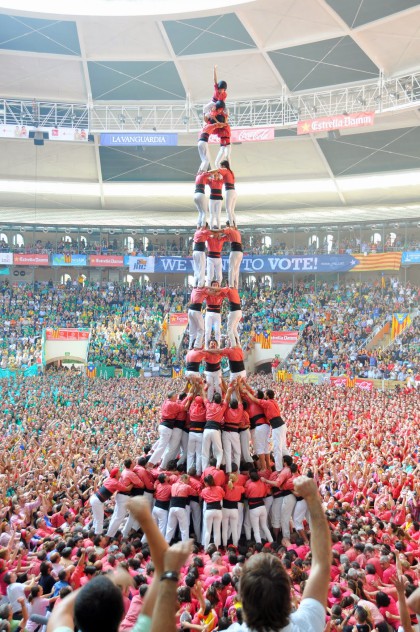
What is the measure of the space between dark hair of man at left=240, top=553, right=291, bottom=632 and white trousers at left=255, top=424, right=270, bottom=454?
9.58m

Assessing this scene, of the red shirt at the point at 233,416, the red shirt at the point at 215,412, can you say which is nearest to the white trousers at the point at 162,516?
the red shirt at the point at 215,412

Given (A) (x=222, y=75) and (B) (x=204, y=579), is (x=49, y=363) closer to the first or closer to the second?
(A) (x=222, y=75)

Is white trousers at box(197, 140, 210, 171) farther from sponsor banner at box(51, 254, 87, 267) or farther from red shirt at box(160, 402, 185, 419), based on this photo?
sponsor banner at box(51, 254, 87, 267)

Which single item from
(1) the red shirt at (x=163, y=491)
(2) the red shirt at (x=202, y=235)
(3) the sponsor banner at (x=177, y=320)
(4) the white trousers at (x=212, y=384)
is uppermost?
(2) the red shirt at (x=202, y=235)

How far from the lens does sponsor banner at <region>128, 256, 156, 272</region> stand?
141ft

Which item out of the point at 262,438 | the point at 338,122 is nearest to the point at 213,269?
the point at 262,438

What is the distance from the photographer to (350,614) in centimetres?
722

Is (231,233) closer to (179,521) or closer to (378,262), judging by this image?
(179,521)

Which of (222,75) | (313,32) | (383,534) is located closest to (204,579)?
(383,534)

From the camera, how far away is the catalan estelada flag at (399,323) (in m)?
37.0

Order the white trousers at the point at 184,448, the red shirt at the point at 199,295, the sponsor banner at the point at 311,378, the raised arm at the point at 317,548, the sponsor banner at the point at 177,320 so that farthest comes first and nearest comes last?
the sponsor banner at the point at 177,320
the sponsor banner at the point at 311,378
the red shirt at the point at 199,295
the white trousers at the point at 184,448
the raised arm at the point at 317,548

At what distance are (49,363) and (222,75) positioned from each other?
778 inches

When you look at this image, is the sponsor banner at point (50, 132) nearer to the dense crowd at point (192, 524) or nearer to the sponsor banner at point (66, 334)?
the sponsor banner at point (66, 334)

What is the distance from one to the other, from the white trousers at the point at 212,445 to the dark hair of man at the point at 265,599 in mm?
9157
